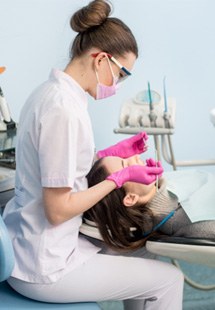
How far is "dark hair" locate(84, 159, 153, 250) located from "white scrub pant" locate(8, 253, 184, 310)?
1.7 inches

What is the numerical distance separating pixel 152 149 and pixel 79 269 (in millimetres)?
1170

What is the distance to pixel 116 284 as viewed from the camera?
1.24 metres

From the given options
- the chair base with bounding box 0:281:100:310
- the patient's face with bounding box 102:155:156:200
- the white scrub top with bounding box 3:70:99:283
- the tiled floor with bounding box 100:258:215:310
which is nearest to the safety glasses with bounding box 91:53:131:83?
the white scrub top with bounding box 3:70:99:283

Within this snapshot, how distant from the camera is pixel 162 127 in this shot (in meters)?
1.67

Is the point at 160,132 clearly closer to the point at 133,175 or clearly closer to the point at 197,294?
the point at 133,175

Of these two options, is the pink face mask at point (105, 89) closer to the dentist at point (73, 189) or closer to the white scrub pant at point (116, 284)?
the dentist at point (73, 189)

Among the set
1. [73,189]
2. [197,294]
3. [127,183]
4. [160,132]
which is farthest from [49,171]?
[197,294]

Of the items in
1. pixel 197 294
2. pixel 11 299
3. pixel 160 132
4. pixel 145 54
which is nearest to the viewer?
pixel 11 299

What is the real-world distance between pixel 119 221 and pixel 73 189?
0.14m

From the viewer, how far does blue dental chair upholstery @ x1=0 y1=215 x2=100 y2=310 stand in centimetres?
110

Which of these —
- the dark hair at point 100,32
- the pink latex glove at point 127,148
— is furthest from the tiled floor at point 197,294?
the dark hair at point 100,32

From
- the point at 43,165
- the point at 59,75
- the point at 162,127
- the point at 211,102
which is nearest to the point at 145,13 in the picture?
the point at 211,102

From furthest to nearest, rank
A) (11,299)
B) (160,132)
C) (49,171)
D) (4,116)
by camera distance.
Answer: (4,116) → (160,132) → (11,299) → (49,171)

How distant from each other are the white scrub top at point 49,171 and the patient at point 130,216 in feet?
0.18
